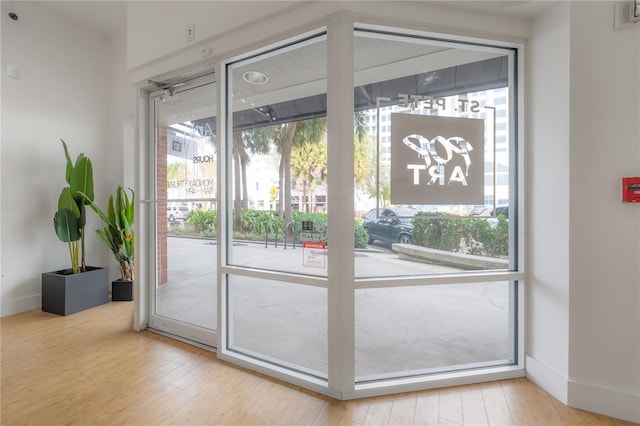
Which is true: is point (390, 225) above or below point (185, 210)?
below

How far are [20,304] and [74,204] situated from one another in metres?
1.48

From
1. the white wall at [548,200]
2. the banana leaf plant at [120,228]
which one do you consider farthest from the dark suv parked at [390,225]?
the banana leaf plant at [120,228]

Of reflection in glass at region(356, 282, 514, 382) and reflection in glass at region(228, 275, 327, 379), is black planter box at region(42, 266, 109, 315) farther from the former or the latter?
reflection in glass at region(356, 282, 514, 382)

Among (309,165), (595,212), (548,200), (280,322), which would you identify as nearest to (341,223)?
(309,165)

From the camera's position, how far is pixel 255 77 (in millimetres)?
2729

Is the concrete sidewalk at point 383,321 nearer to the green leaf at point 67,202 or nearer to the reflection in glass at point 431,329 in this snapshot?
the reflection in glass at point 431,329

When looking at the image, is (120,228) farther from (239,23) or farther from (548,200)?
(548,200)

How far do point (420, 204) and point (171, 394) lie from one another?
235cm

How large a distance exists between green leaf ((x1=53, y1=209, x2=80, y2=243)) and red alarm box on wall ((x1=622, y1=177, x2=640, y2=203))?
18.3ft

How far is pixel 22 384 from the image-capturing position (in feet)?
7.63

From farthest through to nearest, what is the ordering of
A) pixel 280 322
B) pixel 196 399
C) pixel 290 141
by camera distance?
pixel 280 322 < pixel 290 141 < pixel 196 399

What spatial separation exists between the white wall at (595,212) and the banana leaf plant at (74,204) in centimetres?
516

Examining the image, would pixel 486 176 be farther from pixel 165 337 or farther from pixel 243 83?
pixel 165 337

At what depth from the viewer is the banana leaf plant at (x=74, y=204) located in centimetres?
389
